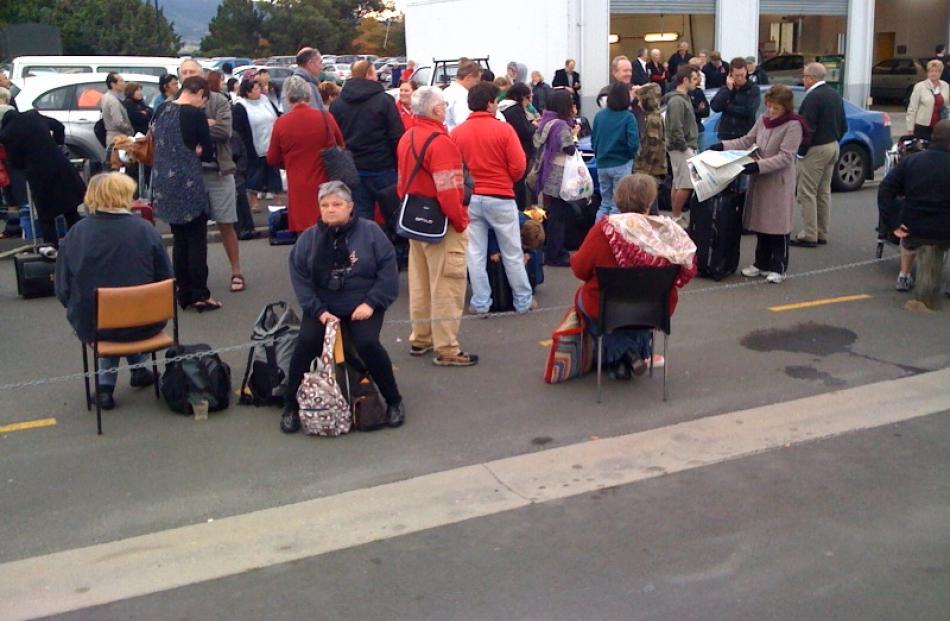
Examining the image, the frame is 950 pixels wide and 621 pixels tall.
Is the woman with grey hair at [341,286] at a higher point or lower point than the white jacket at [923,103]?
lower

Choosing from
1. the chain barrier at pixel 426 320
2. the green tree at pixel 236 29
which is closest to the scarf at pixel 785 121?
the chain barrier at pixel 426 320

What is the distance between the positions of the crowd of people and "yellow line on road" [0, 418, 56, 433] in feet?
1.14

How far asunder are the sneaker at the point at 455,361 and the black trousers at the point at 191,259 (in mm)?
2598

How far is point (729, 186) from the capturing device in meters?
9.85

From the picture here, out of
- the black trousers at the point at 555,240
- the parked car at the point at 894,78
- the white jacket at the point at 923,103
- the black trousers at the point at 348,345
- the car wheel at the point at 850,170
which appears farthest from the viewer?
the parked car at the point at 894,78

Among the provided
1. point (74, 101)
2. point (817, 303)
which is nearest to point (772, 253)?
point (817, 303)

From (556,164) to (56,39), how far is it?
28.8 m

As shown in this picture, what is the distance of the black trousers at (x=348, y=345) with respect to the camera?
629 cm

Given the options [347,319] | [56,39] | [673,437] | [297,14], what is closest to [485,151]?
[347,319]

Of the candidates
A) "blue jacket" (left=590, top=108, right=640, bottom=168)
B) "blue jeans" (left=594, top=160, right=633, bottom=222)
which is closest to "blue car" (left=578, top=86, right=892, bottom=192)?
"blue jeans" (left=594, top=160, right=633, bottom=222)

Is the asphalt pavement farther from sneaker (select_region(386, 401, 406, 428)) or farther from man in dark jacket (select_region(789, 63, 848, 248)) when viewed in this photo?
man in dark jacket (select_region(789, 63, 848, 248))

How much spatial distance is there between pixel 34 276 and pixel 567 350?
5.46m

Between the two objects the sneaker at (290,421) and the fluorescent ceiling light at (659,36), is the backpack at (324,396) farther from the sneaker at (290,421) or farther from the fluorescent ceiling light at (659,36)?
the fluorescent ceiling light at (659,36)

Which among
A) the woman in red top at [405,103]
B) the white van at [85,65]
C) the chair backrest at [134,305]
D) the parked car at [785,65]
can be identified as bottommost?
the chair backrest at [134,305]
